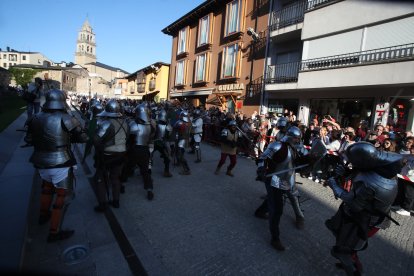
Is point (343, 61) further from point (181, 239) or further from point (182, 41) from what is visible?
point (182, 41)

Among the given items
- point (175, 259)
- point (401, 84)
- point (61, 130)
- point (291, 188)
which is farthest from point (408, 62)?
point (61, 130)

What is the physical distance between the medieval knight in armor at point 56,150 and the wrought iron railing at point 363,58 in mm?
9461

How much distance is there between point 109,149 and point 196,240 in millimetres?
1992

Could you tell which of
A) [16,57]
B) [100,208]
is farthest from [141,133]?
[16,57]

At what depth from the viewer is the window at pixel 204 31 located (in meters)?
18.5

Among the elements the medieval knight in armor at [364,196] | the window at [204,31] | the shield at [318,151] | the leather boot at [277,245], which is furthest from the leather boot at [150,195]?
the window at [204,31]

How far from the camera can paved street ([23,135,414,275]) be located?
9.56 feet

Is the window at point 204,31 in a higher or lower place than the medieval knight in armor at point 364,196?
higher

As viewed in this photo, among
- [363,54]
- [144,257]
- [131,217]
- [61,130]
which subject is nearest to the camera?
[144,257]

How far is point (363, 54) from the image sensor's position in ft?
30.4

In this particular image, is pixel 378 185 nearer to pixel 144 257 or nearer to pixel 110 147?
pixel 144 257

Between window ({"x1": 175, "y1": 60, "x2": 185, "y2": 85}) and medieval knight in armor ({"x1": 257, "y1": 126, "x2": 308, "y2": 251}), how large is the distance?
1912 cm

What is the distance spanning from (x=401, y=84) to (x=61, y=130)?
9541mm

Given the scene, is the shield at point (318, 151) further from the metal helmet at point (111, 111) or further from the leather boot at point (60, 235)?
the leather boot at point (60, 235)
